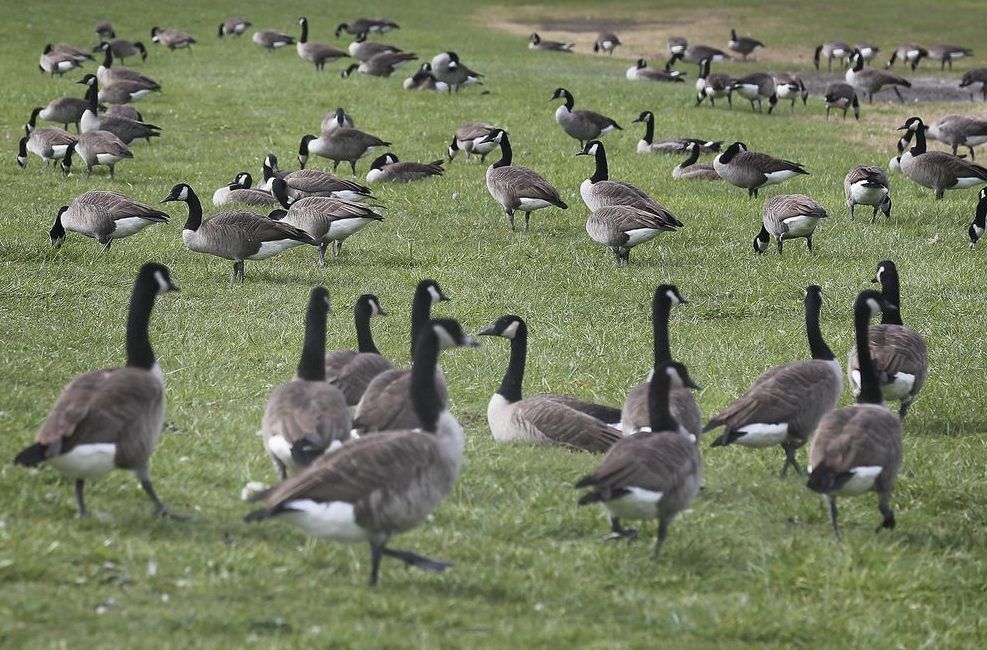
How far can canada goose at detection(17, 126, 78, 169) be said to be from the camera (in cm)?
2255

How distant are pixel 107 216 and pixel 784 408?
10.4m

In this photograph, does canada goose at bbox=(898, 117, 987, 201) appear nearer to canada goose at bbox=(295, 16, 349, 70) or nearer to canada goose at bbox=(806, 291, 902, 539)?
canada goose at bbox=(806, 291, 902, 539)

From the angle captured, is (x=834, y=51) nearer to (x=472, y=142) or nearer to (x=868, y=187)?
(x=472, y=142)

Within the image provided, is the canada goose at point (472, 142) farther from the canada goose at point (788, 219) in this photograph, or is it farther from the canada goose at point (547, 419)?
the canada goose at point (547, 419)

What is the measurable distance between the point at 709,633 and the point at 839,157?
20509mm

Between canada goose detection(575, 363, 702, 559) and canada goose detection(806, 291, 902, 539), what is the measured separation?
2.72 feet

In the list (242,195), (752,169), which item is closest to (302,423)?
(242,195)

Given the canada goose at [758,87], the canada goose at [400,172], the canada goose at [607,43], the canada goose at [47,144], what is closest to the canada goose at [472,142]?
the canada goose at [400,172]

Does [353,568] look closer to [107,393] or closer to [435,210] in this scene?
[107,393]

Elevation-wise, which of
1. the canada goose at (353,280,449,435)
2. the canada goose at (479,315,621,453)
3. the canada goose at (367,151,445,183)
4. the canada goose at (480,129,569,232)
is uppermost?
the canada goose at (353,280,449,435)

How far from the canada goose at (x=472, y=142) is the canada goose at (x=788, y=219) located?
785 cm

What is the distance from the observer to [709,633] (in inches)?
275

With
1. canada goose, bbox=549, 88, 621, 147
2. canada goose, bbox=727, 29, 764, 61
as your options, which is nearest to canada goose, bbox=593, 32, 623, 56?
canada goose, bbox=727, 29, 764, 61

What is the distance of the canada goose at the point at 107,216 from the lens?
16719 millimetres
